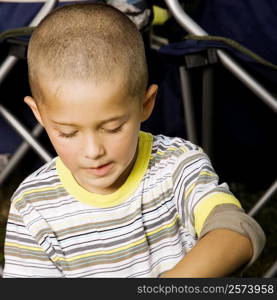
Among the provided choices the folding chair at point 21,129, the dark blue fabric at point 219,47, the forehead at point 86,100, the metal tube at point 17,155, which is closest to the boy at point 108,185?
the forehead at point 86,100

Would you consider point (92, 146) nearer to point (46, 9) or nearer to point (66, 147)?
point (66, 147)

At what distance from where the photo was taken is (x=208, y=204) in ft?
4.51

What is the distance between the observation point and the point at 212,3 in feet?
7.94

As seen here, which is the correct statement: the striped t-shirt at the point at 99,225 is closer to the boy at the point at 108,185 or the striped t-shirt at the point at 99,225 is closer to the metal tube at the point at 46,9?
the boy at the point at 108,185

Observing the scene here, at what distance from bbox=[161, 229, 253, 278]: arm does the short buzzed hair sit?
33 centimetres

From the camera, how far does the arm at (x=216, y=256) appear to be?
1175mm

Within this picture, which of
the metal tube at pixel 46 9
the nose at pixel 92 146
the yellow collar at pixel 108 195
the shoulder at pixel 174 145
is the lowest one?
the yellow collar at pixel 108 195

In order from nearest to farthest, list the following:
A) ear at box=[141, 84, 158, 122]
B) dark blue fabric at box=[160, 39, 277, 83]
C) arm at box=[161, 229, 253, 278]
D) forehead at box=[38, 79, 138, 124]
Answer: arm at box=[161, 229, 253, 278] < forehead at box=[38, 79, 138, 124] < ear at box=[141, 84, 158, 122] < dark blue fabric at box=[160, 39, 277, 83]

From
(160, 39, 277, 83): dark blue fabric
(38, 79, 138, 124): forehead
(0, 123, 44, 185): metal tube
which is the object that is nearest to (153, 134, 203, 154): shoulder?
(38, 79, 138, 124): forehead

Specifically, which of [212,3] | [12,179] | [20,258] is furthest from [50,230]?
[12,179]

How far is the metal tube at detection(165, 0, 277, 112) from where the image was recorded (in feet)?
6.70

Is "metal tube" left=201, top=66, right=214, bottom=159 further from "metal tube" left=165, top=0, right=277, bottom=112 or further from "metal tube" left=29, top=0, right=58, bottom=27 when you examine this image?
"metal tube" left=29, top=0, right=58, bottom=27

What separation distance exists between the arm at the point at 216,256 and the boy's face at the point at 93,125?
25 centimetres

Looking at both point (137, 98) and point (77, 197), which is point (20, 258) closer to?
point (77, 197)
